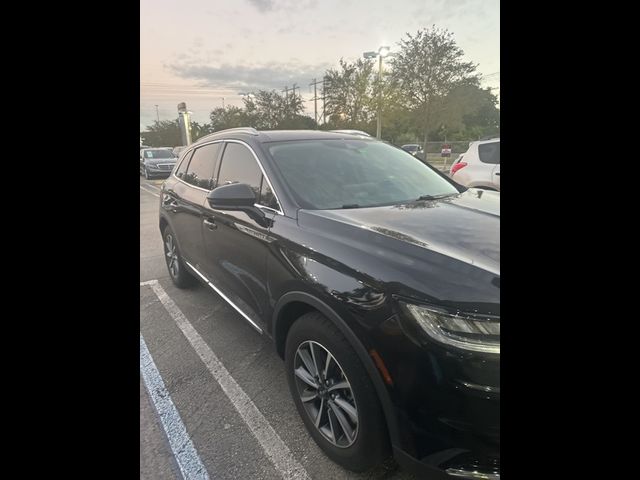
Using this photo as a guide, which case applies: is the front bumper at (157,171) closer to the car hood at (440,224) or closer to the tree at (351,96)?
the tree at (351,96)

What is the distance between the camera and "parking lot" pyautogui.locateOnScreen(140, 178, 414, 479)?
1966 millimetres

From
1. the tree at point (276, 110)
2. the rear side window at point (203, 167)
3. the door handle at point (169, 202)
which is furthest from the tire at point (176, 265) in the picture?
the tree at point (276, 110)

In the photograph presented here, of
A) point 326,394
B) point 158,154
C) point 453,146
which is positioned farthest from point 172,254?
point 158,154

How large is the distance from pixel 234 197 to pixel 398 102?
756 inches

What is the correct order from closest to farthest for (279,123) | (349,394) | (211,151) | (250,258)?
(349,394) < (250,258) < (211,151) < (279,123)

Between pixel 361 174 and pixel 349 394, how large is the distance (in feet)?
5.03

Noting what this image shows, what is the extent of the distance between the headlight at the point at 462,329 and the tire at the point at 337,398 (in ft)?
1.32

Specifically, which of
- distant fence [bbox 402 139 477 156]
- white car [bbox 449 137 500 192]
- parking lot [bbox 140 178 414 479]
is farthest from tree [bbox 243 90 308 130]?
parking lot [bbox 140 178 414 479]

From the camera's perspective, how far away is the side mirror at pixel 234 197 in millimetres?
2437

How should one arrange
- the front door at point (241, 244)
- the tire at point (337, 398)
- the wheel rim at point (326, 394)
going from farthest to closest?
the front door at point (241, 244)
the wheel rim at point (326, 394)
the tire at point (337, 398)

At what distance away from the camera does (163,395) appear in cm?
255

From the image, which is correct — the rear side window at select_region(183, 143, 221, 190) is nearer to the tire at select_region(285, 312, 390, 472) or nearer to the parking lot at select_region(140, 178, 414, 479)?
the parking lot at select_region(140, 178, 414, 479)
